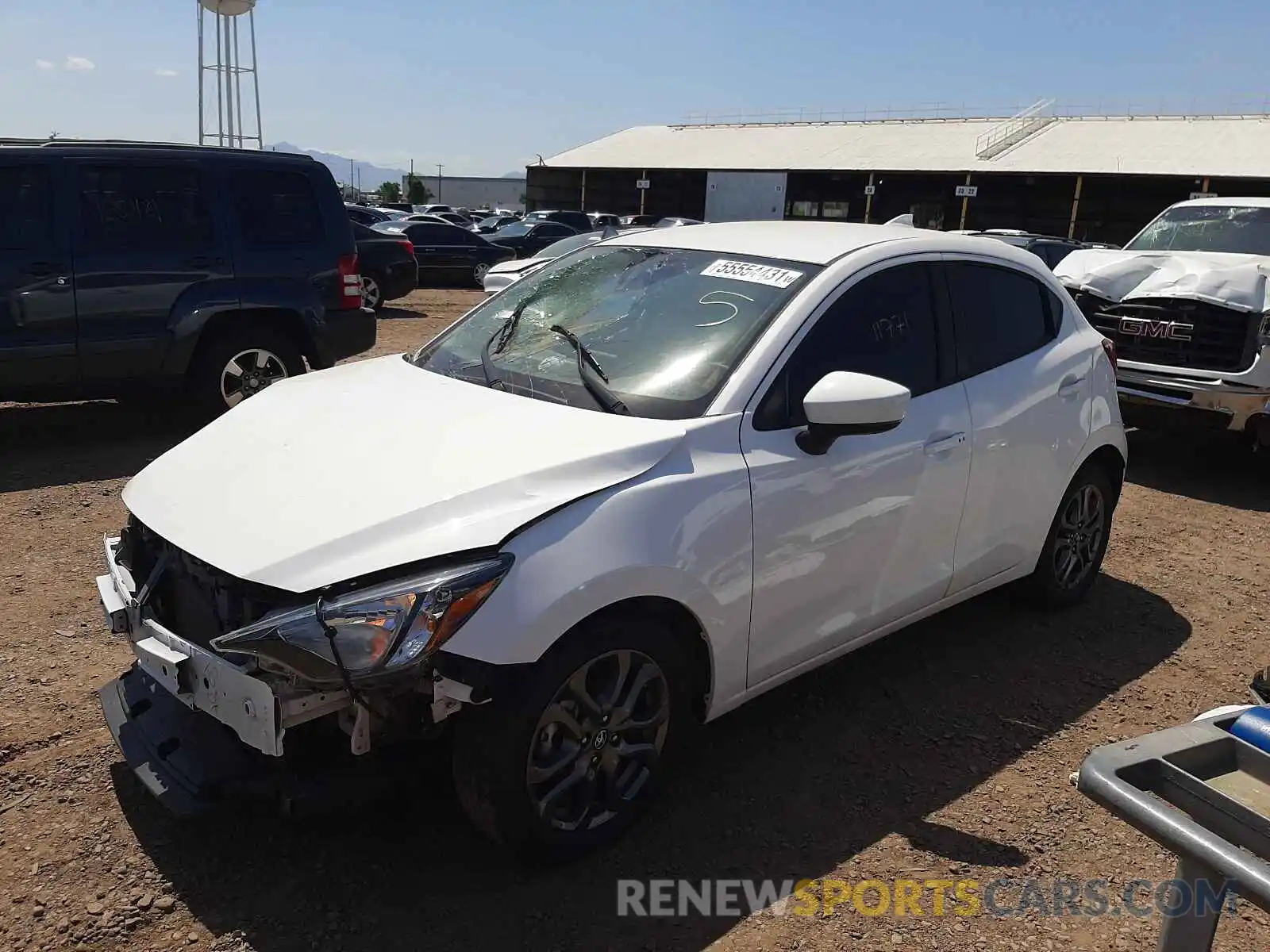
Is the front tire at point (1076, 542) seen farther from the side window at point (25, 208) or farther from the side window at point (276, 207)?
the side window at point (25, 208)

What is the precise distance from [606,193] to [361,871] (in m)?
57.7

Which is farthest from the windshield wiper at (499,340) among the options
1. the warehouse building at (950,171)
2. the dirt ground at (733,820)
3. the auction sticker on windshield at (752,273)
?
the warehouse building at (950,171)

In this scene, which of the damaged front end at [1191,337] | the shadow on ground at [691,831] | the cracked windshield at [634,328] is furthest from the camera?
the damaged front end at [1191,337]

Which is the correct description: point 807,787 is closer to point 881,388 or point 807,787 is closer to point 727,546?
point 727,546

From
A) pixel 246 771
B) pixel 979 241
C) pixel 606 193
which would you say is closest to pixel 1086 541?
pixel 979 241

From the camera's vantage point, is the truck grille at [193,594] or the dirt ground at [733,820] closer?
the truck grille at [193,594]

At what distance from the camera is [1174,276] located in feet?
25.6

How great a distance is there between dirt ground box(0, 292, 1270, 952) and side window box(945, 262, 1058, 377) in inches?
52.3

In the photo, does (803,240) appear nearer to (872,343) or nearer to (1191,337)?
(872,343)

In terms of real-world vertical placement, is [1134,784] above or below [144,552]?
above

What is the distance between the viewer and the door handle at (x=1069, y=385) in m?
4.42

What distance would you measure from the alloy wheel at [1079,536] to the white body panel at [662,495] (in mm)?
504

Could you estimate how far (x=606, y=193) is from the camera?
190ft

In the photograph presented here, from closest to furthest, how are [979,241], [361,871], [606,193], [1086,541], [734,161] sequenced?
[361,871] → [979,241] → [1086,541] → [734,161] → [606,193]
